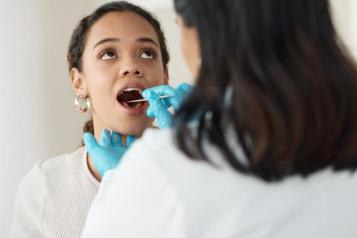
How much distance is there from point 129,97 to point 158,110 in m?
0.25

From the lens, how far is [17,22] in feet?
6.29

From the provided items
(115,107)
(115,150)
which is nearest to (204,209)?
(115,150)

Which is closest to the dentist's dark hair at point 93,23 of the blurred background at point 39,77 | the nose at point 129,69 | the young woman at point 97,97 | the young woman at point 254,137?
the young woman at point 97,97

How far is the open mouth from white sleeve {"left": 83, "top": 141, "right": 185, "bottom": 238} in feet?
2.37

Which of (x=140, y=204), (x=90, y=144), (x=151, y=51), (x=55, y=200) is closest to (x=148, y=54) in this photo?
(x=151, y=51)

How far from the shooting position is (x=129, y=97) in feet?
4.90

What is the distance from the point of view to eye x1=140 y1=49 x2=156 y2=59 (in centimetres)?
146

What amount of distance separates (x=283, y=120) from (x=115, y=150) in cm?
67

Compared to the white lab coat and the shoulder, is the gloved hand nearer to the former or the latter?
the shoulder

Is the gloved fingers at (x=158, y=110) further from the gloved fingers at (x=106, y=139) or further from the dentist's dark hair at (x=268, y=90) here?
the dentist's dark hair at (x=268, y=90)

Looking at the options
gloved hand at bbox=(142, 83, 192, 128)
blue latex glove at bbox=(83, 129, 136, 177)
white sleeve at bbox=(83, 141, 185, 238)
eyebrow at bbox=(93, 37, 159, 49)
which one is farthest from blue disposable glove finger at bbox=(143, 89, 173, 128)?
white sleeve at bbox=(83, 141, 185, 238)

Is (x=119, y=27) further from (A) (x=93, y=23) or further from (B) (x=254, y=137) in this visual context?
(B) (x=254, y=137)

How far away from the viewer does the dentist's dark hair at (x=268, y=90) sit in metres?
0.64

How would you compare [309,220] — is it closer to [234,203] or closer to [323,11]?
[234,203]
